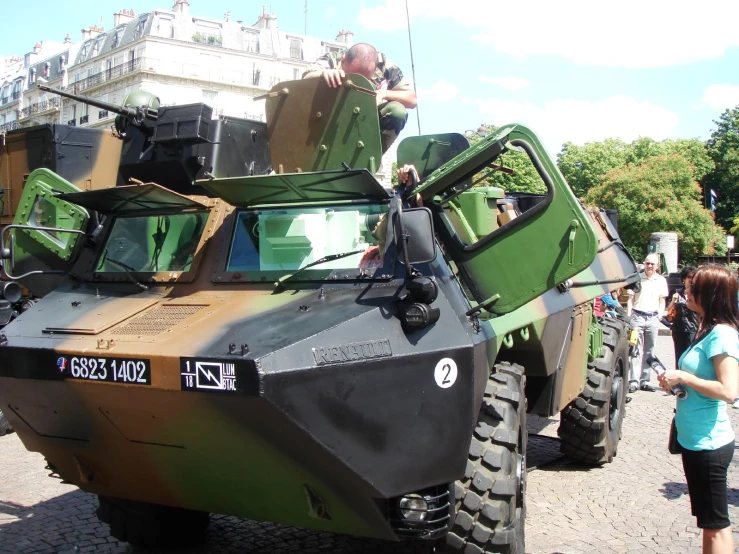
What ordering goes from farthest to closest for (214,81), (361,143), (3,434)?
1. (214,81)
2. (3,434)
3. (361,143)

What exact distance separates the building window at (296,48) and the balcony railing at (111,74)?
379 inches

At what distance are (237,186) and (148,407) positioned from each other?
125cm

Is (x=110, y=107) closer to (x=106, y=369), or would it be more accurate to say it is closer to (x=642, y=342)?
(x=106, y=369)

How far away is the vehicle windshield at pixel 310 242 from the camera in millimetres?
4453

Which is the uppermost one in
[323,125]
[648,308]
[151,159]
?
[323,125]

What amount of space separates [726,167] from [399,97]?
44960 millimetres

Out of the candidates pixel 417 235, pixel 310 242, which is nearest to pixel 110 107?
pixel 310 242

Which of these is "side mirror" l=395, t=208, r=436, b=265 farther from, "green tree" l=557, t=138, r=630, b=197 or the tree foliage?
"green tree" l=557, t=138, r=630, b=197

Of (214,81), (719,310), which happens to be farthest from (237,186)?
(214,81)

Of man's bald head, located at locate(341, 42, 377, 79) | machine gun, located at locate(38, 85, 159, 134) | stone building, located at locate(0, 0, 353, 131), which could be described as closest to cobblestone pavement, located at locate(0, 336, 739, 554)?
machine gun, located at locate(38, 85, 159, 134)

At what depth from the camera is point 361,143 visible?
5.66 meters

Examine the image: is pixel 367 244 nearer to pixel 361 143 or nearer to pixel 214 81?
pixel 361 143

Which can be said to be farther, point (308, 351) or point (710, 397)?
point (710, 397)

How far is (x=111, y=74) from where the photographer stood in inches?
1772
